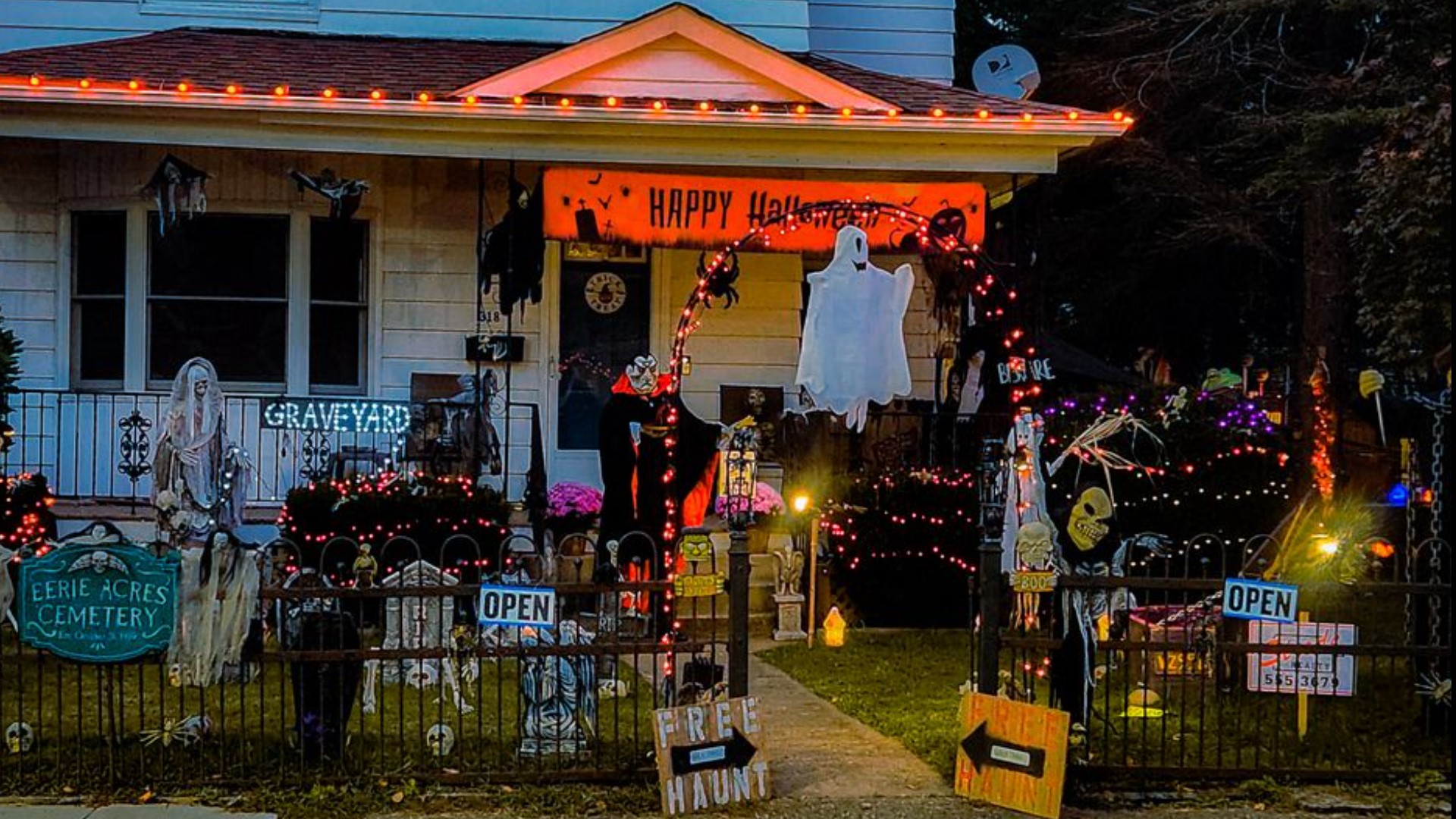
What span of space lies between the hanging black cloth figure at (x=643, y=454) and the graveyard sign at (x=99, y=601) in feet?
10.8

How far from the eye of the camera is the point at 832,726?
7.92m

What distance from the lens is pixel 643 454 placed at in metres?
9.63

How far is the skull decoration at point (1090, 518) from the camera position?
742cm

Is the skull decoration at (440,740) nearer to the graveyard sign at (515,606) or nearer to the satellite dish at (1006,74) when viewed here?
the graveyard sign at (515,606)

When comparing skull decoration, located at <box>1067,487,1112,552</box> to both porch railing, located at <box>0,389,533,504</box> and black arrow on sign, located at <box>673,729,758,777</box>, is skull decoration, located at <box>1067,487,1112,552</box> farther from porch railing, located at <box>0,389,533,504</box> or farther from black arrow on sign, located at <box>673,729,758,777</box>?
porch railing, located at <box>0,389,533,504</box>

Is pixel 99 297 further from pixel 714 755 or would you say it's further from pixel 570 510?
pixel 714 755

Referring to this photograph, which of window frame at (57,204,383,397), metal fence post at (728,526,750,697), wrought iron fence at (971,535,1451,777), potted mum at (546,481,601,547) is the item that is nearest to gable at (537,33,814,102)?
window frame at (57,204,383,397)

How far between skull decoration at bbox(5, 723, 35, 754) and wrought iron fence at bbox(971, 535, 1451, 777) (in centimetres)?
446

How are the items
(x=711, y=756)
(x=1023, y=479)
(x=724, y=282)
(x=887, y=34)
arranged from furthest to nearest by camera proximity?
(x=887, y=34) < (x=724, y=282) < (x=1023, y=479) < (x=711, y=756)

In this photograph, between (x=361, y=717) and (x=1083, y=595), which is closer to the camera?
(x=361, y=717)

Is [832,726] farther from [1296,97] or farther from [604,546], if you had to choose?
[1296,97]

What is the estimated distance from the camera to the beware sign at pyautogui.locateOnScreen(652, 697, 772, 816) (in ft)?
20.8

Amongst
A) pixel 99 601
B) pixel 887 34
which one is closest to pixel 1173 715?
pixel 99 601

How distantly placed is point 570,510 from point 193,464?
3.24m
